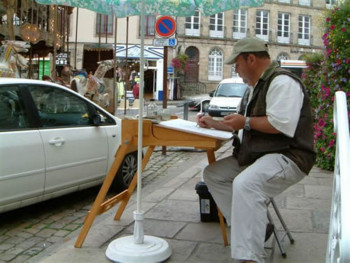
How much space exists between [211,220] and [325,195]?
1896mm

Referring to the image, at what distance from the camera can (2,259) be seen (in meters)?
4.05

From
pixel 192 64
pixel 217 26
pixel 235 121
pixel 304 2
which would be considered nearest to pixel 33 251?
pixel 235 121

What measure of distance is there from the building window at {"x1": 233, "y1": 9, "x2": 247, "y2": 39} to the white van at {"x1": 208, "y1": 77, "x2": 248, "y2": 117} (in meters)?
24.5

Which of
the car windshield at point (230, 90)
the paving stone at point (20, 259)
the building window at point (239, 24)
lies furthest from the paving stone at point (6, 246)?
the building window at point (239, 24)

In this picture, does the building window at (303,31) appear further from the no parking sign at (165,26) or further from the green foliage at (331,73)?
the green foliage at (331,73)

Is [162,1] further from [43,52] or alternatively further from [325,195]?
[43,52]

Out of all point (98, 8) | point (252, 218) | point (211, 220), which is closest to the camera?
point (252, 218)

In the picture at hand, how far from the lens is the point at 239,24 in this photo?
43.2 m

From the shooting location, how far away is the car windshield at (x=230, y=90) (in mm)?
19062

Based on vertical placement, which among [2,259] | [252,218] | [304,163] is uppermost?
[304,163]

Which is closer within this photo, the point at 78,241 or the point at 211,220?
the point at 78,241

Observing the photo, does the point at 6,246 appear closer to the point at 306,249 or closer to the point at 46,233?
the point at 46,233

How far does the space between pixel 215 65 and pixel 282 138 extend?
39.2m

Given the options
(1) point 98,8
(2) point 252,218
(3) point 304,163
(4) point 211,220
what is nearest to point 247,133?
(3) point 304,163
